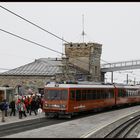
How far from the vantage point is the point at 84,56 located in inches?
2936

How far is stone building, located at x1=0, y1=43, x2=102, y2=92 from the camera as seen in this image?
198ft

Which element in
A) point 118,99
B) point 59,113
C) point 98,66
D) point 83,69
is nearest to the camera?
point 59,113

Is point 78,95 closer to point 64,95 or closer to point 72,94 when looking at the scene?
point 72,94

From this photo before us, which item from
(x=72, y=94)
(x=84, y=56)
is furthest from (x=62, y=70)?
(x=72, y=94)

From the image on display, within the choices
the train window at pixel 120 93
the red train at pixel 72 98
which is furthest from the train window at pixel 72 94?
the train window at pixel 120 93

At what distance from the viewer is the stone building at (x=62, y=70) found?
6038 centimetres

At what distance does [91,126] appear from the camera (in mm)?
26453

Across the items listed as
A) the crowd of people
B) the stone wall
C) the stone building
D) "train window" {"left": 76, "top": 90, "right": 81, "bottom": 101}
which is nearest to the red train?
"train window" {"left": 76, "top": 90, "right": 81, "bottom": 101}

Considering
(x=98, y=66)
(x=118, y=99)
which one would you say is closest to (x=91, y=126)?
(x=118, y=99)

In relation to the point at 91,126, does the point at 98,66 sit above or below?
above

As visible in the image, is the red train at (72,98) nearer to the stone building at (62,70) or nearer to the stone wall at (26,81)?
the stone building at (62,70)

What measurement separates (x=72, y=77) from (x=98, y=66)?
15.4 m

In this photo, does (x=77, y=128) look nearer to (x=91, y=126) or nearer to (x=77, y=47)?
(x=91, y=126)

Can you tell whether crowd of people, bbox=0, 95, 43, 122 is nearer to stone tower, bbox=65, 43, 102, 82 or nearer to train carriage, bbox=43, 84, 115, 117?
train carriage, bbox=43, 84, 115, 117
